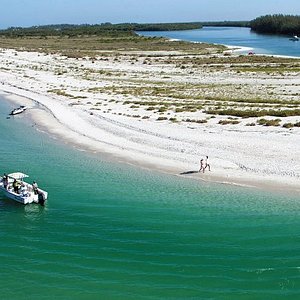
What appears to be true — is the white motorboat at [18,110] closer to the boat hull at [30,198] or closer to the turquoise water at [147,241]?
the turquoise water at [147,241]

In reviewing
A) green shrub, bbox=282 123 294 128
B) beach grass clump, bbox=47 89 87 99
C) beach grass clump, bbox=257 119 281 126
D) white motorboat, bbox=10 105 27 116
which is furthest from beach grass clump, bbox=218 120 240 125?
beach grass clump, bbox=47 89 87 99

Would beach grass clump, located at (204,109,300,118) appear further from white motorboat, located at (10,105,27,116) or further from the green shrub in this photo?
white motorboat, located at (10,105,27,116)

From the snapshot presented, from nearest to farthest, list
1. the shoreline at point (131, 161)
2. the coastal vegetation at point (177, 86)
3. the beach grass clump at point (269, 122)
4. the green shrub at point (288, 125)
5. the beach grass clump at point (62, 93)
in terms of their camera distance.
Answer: the shoreline at point (131, 161), the green shrub at point (288, 125), the beach grass clump at point (269, 122), the coastal vegetation at point (177, 86), the beach grass clump at point (62, 93)

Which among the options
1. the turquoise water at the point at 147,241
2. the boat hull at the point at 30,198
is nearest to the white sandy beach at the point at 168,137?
the turquoise water at the point at 147,241

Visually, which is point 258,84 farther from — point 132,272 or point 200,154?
point 132,272

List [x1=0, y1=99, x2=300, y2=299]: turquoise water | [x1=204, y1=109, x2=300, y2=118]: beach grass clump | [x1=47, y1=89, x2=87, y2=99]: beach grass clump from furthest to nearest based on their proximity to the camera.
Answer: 1. [x1=47, y1=89, x2=87, y2=99]: beach grass clump
2. [x1=204, y1=109, x2=300, y2=118]: beach grass clump
3. [x1=0, y1=99, x2=300, y2=299]: turquoise water

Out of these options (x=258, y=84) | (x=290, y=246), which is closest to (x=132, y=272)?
(x=290, y=246)
